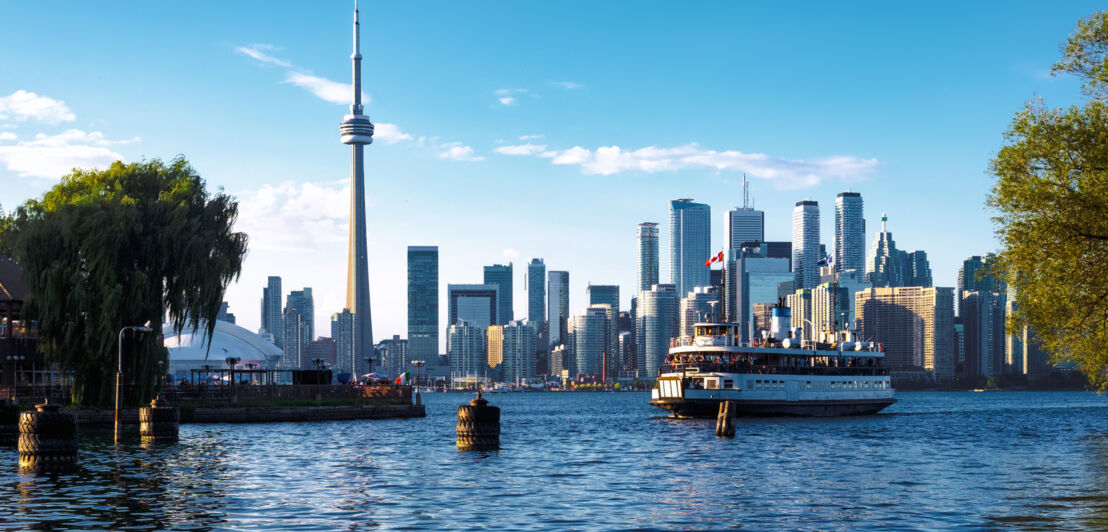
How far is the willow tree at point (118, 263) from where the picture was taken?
220 feet

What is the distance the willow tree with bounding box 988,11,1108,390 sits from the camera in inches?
1465

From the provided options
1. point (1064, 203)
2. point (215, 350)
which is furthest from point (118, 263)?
point (215, 350)

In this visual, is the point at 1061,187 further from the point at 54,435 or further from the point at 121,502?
the point at 54,435

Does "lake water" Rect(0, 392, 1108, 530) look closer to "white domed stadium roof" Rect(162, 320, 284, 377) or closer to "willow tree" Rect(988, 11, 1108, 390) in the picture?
"willow tree" Rect(988, 11, 1108, 390)

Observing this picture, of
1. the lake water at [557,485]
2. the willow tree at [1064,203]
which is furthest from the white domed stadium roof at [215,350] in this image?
the willow tree at [1064,203]

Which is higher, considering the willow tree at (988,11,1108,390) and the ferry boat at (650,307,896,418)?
the willow tree at (988,11,1108,390)

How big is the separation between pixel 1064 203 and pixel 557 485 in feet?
62.3

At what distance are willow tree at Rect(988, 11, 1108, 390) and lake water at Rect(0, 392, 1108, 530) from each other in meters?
6.37

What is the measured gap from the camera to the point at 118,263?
6956 centimetres

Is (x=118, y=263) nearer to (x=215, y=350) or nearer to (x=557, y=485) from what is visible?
(x=557, y=485)

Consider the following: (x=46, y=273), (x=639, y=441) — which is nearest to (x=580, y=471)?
(x=639, y=441)

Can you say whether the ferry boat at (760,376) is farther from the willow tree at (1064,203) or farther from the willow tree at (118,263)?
the willow tree at (1064,203)

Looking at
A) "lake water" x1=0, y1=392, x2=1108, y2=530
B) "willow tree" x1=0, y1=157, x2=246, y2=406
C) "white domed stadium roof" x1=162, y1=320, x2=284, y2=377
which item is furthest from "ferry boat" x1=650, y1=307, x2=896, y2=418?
"white domed stadium roof" x1=162, y1=320, x2=284, y2=377

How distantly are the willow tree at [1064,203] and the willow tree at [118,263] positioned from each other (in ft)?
158
